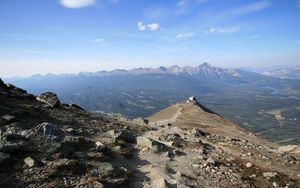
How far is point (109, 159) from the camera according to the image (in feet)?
80.4

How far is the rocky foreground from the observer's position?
64.2 feet

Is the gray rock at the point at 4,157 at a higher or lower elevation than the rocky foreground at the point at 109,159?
higher

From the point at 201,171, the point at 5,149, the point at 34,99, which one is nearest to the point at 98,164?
the point at 5,149

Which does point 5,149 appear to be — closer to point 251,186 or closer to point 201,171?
point 201,171

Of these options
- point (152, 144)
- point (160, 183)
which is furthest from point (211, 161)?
point (160, 183)

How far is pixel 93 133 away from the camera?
31859 mm

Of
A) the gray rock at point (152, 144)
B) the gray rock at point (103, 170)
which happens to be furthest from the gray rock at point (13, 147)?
the gray rock at point (152, 144)

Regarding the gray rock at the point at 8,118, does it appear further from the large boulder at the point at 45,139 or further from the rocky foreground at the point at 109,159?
the large boulder at the point at 45,139

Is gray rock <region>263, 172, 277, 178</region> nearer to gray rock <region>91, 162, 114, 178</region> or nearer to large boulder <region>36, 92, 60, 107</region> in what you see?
gray rock <region>91, 162, 114, 178</region>

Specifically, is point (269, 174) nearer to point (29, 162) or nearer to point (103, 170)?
point (103, 170)

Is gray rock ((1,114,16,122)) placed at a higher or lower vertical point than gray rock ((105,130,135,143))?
higher

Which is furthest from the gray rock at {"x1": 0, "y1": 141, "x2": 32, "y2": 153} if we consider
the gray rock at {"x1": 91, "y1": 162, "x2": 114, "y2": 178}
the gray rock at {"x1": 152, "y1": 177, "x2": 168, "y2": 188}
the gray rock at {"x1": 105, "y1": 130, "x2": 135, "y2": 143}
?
the gray rock at {"x1": 105, "y1": 130, "x2": 135, "y2": 143}

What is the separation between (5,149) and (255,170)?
2138 cm

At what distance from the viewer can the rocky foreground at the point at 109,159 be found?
64.2 ft
